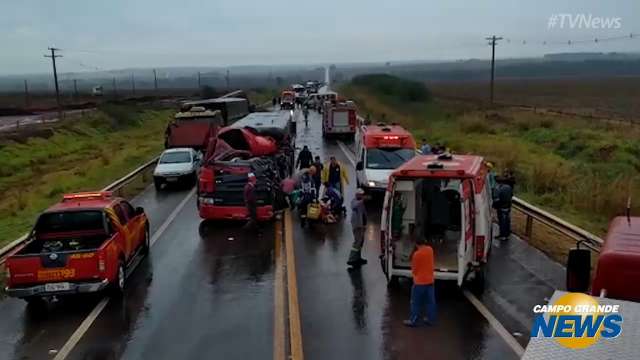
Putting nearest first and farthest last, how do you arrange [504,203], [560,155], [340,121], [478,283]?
1. [478,283]
2. [504,203]
3. [560,155]
4. [340,121]

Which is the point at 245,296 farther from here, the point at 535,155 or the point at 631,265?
the point at 535,155

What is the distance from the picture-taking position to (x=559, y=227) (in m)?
14.9

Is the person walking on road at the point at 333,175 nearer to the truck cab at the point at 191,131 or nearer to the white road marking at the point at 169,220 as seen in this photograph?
the white road marking at the point at 169,220

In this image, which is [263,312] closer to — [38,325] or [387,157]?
[38,325]

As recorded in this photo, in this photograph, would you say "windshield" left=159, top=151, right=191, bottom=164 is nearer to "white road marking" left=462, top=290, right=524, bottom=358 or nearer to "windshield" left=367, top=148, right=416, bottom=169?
"windshield" left=367, top=148, right=416, bottom=169

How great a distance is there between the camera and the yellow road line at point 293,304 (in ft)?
32.6

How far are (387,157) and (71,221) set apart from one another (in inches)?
446

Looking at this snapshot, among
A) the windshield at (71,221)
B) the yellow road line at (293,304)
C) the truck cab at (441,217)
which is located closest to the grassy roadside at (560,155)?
the truck cab at (441,217)

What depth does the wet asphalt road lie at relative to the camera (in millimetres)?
10047

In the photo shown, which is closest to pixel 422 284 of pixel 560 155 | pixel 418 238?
pixel 418 238

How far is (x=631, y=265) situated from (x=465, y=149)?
29264 millimetres

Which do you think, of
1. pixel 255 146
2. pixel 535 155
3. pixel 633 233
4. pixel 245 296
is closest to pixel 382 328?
pixel 245 296

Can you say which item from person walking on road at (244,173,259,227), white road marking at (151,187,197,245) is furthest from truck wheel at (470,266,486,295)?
white road marking at (151,187,197,245)

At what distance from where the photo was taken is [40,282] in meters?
11.8
